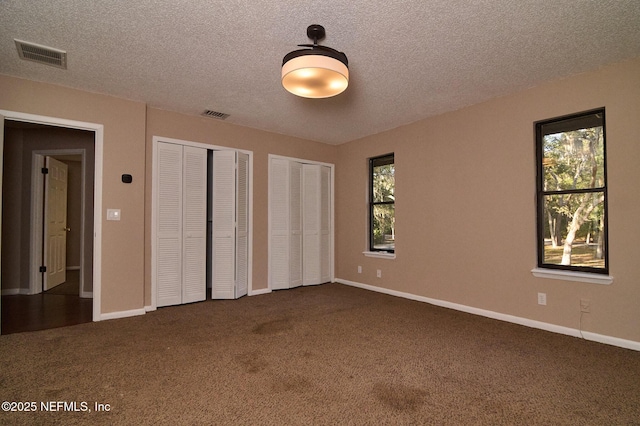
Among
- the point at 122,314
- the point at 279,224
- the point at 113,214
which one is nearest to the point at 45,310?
the point at 122,314

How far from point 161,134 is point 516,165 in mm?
4375

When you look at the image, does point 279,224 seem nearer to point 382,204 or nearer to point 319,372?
point 382,204

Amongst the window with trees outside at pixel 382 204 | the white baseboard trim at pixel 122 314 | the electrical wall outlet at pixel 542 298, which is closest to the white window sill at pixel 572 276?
the electrical wall outlet at pixel 542 298

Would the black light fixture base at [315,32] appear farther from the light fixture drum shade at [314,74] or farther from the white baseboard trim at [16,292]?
the white baseboard trim at [16,292]

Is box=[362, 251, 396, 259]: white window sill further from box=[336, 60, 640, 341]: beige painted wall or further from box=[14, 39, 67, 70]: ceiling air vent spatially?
box=[14, 39, 67, 70]: ceiling air vent

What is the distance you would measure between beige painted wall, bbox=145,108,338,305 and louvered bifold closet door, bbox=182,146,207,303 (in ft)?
0.98

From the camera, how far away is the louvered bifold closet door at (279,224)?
5336 mm

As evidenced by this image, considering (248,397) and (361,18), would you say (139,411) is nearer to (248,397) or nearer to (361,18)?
(248,397)

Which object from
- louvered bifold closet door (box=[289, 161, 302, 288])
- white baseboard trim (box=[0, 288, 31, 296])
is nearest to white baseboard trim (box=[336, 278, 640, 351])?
louvered bifold closet door (box=[289, 161, 302, 288])

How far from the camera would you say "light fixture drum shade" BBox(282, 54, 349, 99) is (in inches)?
90.7

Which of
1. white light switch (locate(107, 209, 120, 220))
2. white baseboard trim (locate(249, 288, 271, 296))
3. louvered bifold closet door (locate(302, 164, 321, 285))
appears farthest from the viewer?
louvered bifold closet door (locate(302, 164, 321, 285))

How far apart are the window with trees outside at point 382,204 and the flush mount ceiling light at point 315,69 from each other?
9.64 feet

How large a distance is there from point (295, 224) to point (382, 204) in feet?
4.89

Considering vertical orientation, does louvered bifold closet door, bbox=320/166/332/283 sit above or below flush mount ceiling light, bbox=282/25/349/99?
below
